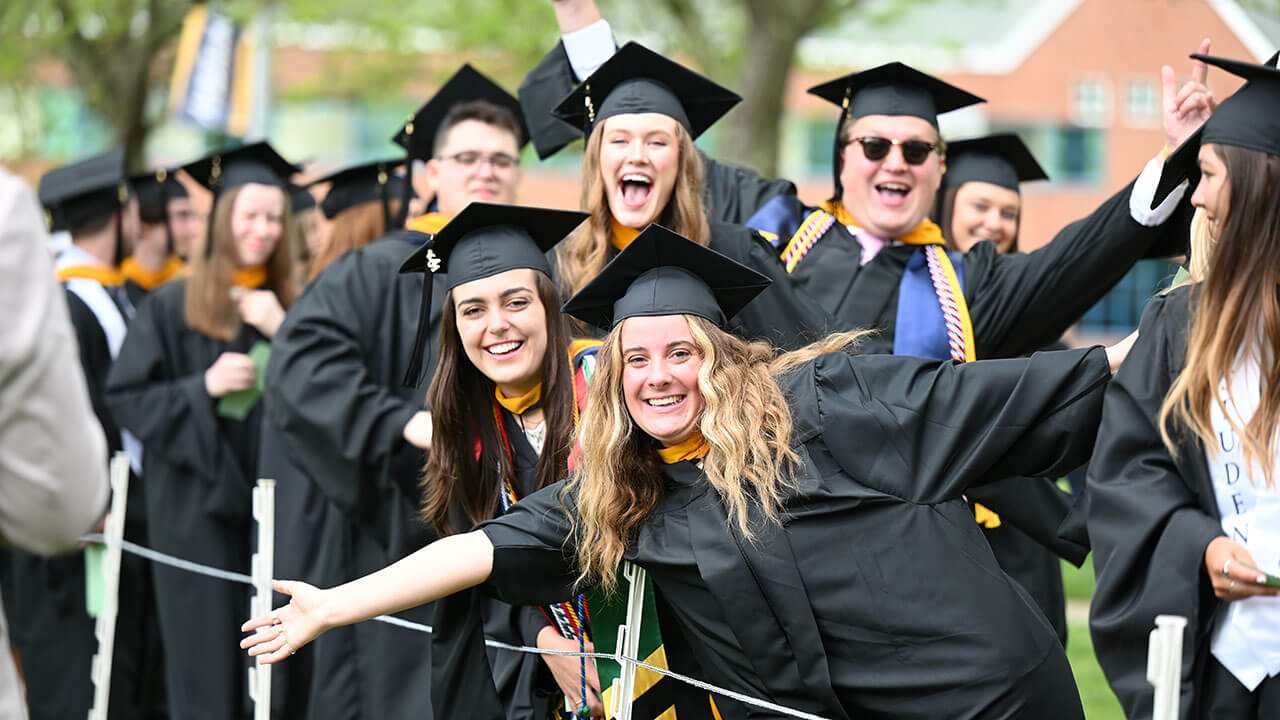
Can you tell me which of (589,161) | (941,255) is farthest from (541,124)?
(941,255)

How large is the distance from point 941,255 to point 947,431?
155 cm

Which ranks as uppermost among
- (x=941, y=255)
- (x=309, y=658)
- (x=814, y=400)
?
(x=941, y=255)

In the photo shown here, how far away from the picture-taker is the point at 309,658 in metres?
6.31

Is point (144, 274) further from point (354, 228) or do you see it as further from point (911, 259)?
point (911, 259)

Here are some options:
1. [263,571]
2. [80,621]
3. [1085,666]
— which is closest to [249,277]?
[80,621]

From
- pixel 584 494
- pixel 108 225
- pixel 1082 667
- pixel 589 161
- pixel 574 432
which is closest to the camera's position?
pixel 584 494

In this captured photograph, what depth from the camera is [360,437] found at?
18.1 feet

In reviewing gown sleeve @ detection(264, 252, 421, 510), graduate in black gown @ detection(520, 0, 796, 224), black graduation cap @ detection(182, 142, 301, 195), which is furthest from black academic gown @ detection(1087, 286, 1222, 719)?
black graduation cap @ detection(182, 142, 301, 195)

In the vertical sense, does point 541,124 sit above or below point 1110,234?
above

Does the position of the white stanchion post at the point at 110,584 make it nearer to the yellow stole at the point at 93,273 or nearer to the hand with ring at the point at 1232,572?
the yellow stole at the point at 93,273

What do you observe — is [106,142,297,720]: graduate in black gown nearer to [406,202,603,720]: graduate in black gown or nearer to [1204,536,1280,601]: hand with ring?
[406,202,603,720]: graduate in black gown

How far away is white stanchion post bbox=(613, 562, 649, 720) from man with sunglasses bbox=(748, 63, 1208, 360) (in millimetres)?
1346

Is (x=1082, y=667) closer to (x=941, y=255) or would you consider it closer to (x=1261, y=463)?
(x=941, y=255)

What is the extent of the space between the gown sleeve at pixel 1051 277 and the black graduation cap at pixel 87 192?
15.7ft
